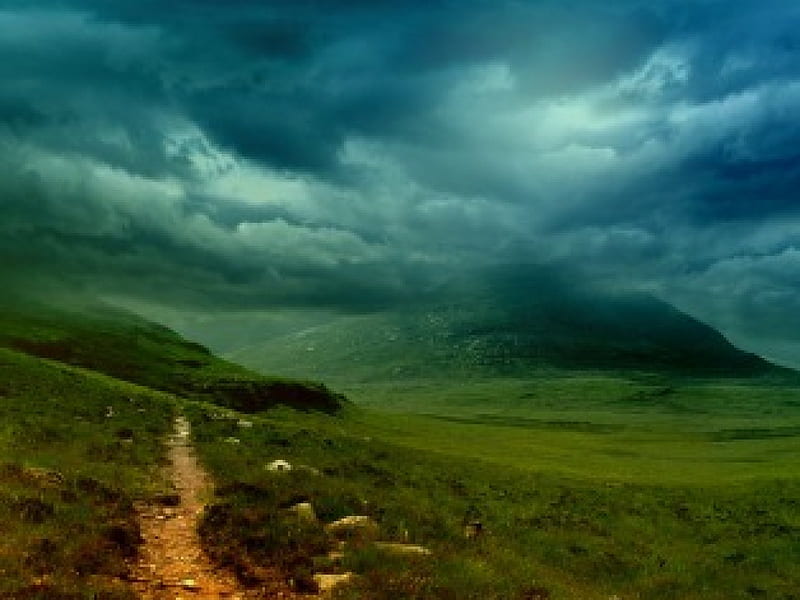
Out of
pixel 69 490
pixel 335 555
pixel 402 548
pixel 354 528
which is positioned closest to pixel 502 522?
pixel 354 528

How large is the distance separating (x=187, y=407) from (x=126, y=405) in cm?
1065

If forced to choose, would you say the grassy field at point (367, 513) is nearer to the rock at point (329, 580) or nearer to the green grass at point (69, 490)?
the green grass at point (69, 490)

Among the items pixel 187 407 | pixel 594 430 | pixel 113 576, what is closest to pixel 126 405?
pixel 187 407

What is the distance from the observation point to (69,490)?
25047 millimetres

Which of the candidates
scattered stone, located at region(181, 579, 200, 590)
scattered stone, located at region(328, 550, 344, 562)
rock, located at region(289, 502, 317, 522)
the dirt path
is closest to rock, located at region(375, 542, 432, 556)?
scattered stone, located at region(328, 550, 344, 562)

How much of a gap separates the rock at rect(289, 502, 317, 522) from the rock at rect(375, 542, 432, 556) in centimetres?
321

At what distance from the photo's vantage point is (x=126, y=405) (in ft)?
215

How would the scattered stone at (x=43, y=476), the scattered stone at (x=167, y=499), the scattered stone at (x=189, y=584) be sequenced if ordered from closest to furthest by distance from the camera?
the scattered stone at (x=189, y=584) → the scattered stone at (x=43, y=476) → the scattered stone at (x=167, y=499)

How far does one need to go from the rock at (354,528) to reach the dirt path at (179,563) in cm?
341

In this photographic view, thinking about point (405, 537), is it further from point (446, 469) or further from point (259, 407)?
point (259, 407)

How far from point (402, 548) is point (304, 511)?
4636mm

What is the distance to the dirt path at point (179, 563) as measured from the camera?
1727 centimetres

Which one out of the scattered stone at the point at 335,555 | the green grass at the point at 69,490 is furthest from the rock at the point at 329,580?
the green grass at the point at 69,490

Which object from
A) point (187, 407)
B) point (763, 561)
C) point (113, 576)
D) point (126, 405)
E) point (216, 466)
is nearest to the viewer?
point (113, 576)
